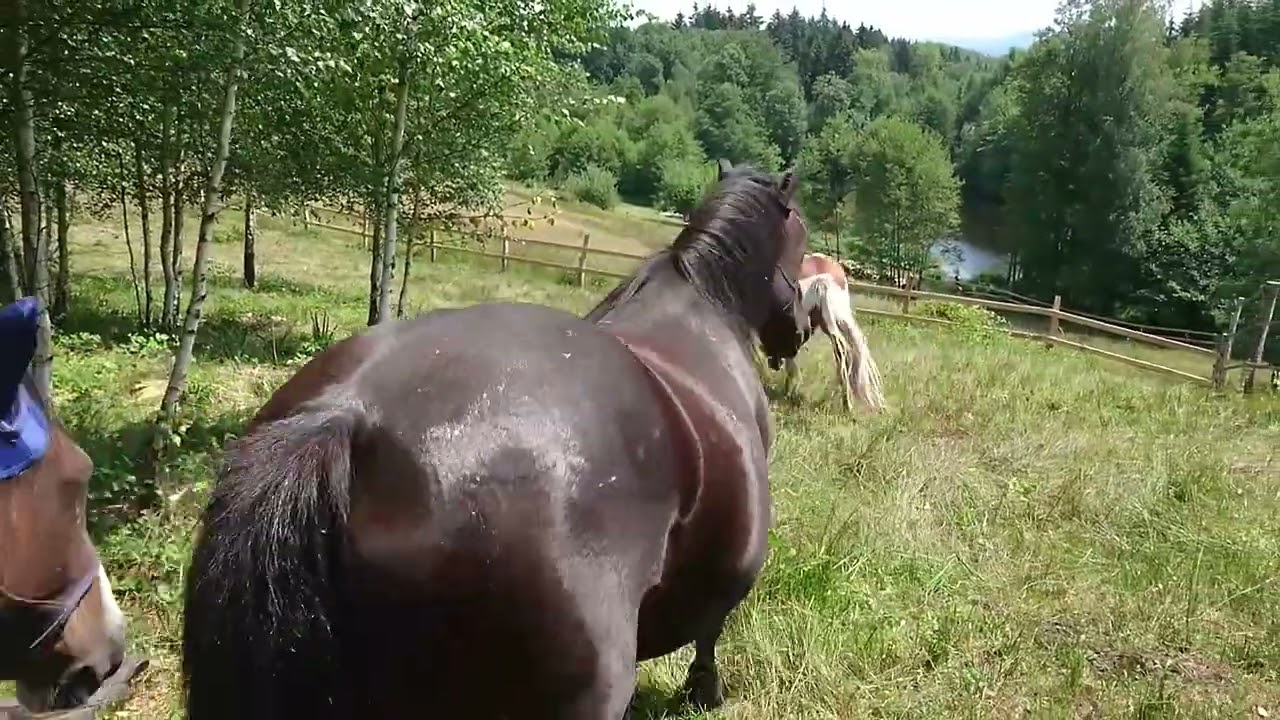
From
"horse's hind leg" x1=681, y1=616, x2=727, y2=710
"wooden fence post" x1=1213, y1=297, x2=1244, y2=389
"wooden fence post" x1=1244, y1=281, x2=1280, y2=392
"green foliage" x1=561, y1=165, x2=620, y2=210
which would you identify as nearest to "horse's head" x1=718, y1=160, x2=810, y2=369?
"horse's hind leg" x1=681, y1=616, x2=727, y2=710

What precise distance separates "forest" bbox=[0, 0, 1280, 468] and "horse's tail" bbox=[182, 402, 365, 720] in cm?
335

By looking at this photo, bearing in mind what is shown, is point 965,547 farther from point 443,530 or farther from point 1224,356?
point 1224,356

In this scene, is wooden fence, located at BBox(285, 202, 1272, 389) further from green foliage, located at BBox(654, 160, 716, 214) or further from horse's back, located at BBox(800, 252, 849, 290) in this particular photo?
green foliage, located at BBox(654, 160, 716, 214)

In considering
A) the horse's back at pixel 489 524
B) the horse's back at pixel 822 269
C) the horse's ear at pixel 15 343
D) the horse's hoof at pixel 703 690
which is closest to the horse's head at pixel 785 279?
the horse's hoof at pixel 703 690

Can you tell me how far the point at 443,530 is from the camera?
5.75 feet

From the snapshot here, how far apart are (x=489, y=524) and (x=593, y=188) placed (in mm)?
55746

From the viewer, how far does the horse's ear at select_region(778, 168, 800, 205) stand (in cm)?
375

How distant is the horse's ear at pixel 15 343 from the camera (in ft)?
5.10

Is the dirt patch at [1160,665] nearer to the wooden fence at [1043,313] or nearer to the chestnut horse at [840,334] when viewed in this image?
the chestnut horse at [840,334]

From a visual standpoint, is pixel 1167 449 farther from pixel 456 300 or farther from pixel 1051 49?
pixel 1051 49

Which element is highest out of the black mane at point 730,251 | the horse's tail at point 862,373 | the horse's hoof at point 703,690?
the black mane at point 730,251

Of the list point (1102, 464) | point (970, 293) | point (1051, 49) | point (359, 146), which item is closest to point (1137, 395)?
point (1102, 464)

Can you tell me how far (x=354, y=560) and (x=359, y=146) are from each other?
10230mm

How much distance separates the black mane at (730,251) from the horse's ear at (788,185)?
0.18 feet
